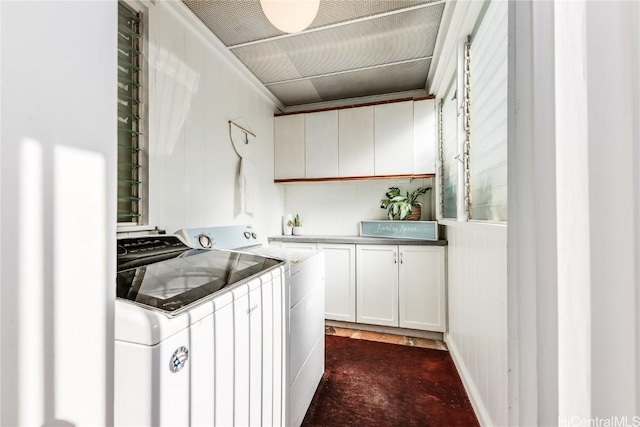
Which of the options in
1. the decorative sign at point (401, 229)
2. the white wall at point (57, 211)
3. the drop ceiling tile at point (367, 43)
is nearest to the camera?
the white wall at point (57, 211)

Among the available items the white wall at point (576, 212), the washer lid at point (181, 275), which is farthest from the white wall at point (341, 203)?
the white wall at point (576, 212)

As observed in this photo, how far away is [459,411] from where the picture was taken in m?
1.58

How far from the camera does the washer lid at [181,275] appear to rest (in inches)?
30.4

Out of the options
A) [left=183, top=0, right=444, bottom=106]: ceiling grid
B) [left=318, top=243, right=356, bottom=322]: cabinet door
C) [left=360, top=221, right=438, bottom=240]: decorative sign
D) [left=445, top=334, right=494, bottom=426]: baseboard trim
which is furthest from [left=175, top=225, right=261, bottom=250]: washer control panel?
[left=445, top=334, right=494, bottom=426]: baseboard trim

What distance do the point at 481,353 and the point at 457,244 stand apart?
783mm

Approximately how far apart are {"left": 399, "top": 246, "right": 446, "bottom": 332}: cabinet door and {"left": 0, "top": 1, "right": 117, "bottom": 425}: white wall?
2384 millimetres

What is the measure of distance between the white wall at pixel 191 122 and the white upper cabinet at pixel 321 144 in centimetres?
65

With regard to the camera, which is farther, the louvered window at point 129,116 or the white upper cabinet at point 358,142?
the white upper cabinet at point 358,142

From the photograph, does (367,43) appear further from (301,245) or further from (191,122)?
(301,245)

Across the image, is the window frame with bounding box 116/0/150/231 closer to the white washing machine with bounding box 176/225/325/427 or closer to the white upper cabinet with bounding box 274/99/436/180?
the white washing machine with bounding box 176/225/325/427

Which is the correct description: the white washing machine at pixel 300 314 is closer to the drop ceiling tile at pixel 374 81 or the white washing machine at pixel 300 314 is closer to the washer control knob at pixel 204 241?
the washer control knob at pixel 204 241

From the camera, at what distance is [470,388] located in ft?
5.34

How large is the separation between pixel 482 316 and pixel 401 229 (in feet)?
4.31

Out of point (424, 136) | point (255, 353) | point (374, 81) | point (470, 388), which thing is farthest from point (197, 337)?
point (374, 81)
